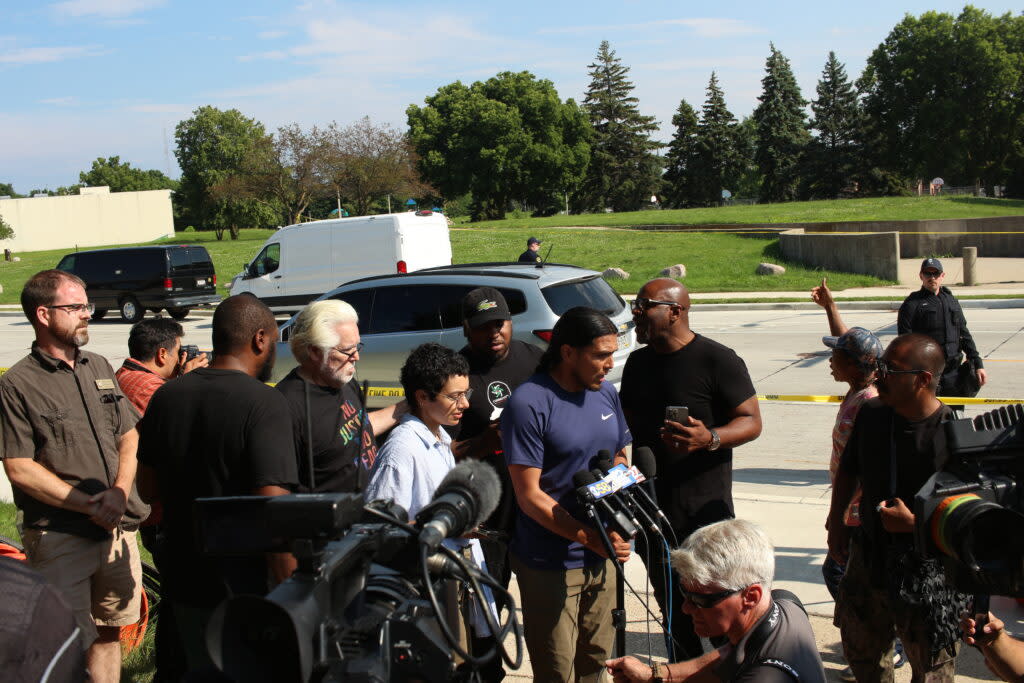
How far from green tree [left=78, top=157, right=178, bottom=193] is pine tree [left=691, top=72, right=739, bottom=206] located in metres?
74.5

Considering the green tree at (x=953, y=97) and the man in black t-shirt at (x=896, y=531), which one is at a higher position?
the green tree at (x=953, y=97)

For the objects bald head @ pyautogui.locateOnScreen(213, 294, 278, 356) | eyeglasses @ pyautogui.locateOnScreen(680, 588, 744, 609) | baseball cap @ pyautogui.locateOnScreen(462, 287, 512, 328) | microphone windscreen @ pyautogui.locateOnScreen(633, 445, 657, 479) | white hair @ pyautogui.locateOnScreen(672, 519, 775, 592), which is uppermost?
bald head @ pyautogui.locateOnScreen(213, 294, 278, 356)

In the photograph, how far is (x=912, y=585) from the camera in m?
3.41

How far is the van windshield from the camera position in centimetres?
1013

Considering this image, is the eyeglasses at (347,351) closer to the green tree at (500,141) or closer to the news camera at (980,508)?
the news camera at (980,508)

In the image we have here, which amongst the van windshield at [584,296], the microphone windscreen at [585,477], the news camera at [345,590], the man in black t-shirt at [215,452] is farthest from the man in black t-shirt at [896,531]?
the van windshield at [584,296]

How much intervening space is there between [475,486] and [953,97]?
7590 centimetres

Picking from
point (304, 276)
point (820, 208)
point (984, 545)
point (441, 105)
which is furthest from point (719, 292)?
point (441, 105)

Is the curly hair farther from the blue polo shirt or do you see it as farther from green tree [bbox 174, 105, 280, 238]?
green tree [bbox 174, 105, 280, 238]

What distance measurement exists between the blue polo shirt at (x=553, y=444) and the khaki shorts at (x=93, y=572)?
6.25ft

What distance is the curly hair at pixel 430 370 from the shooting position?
3.86 meters

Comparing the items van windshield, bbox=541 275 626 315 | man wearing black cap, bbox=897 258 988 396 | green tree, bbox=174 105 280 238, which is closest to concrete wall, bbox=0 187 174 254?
green tree, bbox=174 105 280 238

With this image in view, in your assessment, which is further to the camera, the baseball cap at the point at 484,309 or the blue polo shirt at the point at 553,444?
the baseball cap at the point at 484,309

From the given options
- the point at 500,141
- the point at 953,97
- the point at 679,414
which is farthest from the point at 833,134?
the point at 679,414
